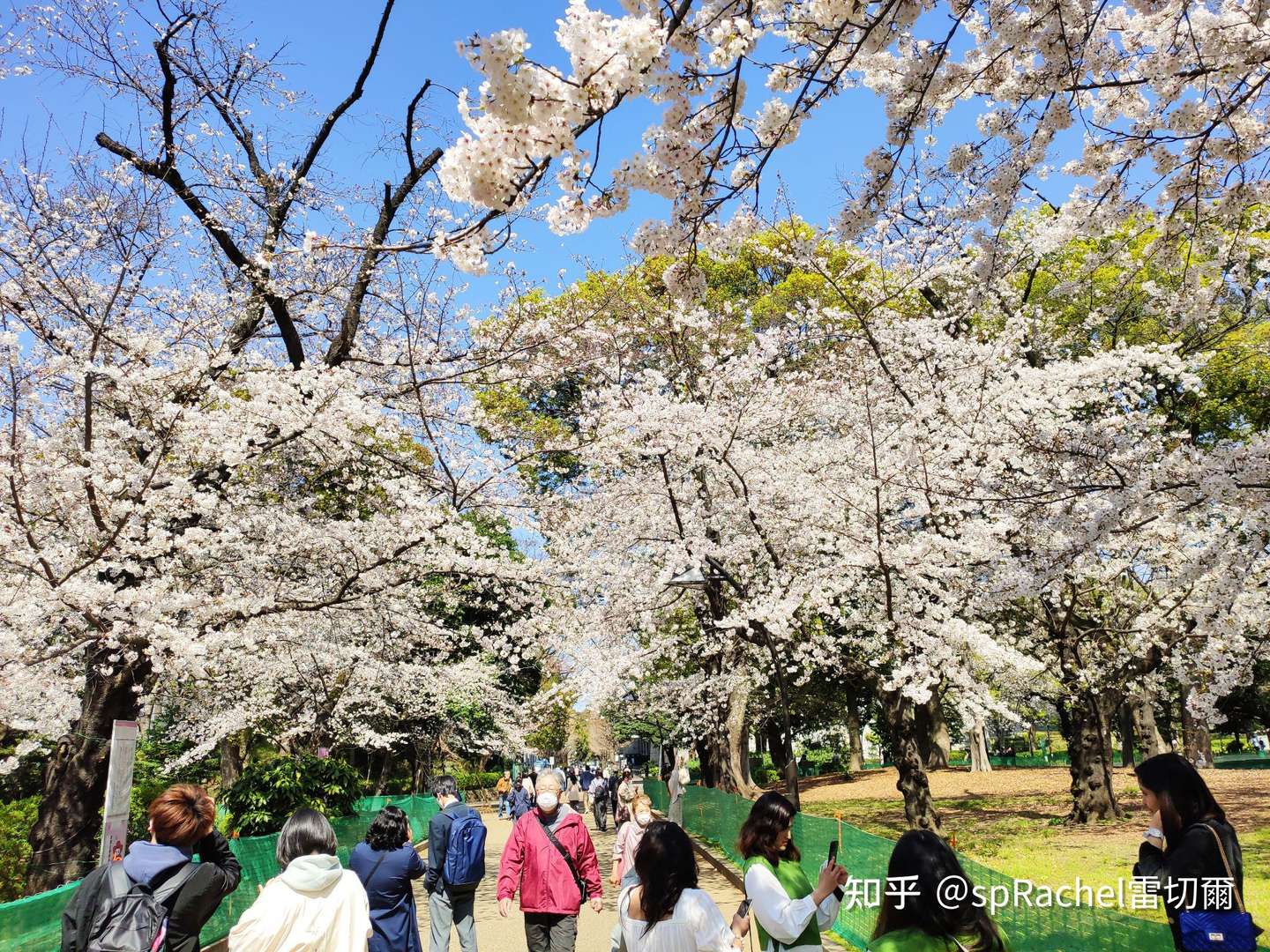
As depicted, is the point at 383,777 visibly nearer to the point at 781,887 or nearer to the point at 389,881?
the point at 389,881

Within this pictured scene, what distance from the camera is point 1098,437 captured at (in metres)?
6.98

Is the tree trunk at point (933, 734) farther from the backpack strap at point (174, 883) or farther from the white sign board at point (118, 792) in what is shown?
the backpack strap at point (174, 883)

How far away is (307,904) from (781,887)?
1.98 metres

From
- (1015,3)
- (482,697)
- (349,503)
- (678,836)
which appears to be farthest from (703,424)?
(482,697)

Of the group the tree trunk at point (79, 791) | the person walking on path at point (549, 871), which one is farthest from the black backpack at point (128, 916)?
the tree trunk at point (79, 791)

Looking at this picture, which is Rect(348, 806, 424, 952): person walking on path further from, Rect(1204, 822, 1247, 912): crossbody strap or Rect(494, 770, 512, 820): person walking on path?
Rect(494, 770, 512, 820): person walking on path

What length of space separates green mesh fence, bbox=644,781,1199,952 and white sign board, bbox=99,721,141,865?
434cm

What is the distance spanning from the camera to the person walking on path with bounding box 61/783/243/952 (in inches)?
134

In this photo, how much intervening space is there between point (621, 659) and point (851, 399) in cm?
600

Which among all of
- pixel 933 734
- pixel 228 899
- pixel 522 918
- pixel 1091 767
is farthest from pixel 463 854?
pixel 933 734

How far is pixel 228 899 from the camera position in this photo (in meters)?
7.66

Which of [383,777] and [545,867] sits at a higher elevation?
[545,867]

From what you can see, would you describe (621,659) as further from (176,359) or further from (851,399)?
(176,359)

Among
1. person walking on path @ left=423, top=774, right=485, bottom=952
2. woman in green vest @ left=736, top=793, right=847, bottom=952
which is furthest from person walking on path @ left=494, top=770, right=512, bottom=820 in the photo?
woman in green vest @ left=736, top=793, right=847, bottom=952
